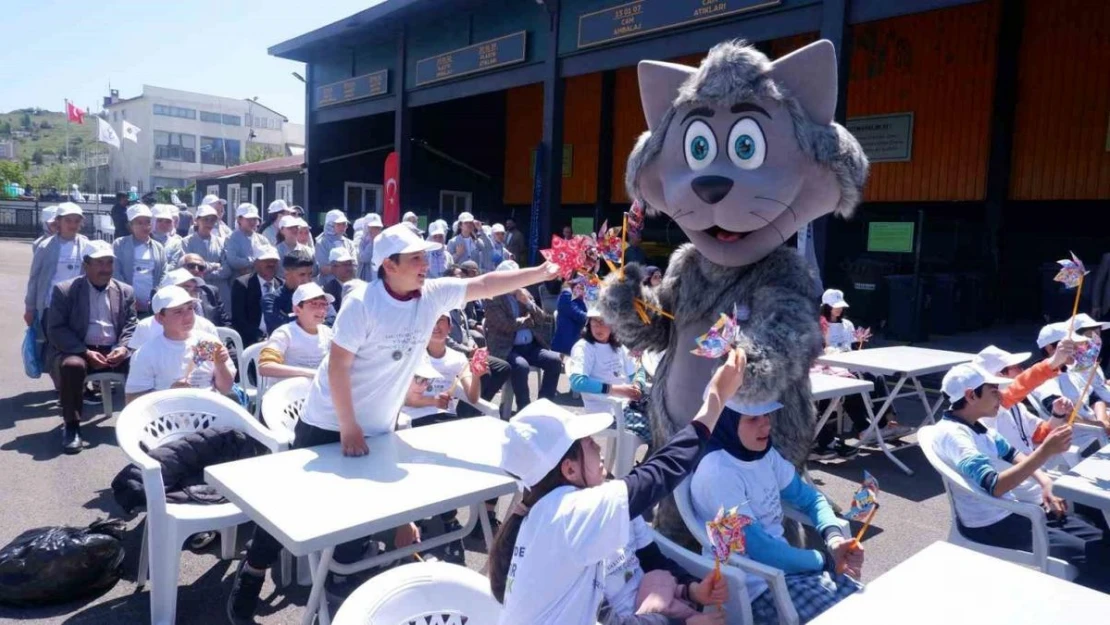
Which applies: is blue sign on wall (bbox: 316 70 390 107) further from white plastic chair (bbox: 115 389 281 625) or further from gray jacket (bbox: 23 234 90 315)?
white plastic chair (bbox: 115 389 281 625)

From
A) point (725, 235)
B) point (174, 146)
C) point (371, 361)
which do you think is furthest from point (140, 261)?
point (174, 146)

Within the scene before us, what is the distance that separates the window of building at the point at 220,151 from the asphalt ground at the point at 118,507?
7058cm

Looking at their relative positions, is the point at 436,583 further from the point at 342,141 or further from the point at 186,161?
the point at 186,161

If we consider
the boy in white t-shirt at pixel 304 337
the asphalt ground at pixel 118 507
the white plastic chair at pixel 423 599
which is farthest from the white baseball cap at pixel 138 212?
the white plastic chair at pixel 423 599

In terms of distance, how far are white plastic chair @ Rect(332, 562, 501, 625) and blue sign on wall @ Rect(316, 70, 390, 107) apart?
14015 millimetres

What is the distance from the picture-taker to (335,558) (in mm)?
3113

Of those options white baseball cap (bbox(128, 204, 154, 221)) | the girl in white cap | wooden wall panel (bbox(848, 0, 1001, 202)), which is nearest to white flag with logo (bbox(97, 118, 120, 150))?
white baseball cap (bbox(128, 204, 154, 221))

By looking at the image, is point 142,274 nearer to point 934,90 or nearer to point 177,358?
point 177,358

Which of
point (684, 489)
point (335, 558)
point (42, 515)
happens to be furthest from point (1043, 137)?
point (42, 515)

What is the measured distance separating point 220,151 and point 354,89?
210 feet

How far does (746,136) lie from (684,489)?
5.19 feet

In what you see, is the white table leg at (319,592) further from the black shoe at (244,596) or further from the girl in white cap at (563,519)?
Answer: the girl in white cap at (563,519)

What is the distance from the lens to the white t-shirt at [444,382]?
14.2ft

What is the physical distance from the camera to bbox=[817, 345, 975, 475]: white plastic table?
5457 mm
